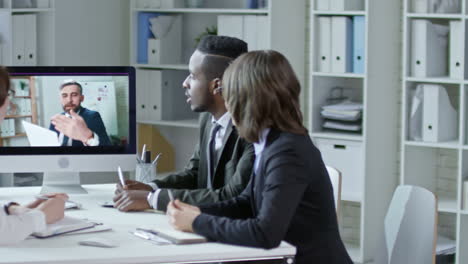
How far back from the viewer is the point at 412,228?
10.1 feet

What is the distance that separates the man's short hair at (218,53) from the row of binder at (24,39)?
190 cm

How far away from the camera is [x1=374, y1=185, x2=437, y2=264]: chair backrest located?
302cm

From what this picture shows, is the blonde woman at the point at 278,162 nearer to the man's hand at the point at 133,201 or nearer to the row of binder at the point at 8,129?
the man's hand at the point at 133,201

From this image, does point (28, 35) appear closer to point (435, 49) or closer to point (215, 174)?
point (215, 174)

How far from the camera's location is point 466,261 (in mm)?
4648

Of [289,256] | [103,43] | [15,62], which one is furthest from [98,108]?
[103,43]

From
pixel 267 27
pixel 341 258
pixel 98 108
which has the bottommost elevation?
pixel 341 258

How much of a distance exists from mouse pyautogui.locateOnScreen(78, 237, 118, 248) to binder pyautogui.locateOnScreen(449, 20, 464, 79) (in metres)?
2.52

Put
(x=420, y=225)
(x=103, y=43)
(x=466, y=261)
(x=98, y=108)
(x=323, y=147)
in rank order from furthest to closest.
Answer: (x=103, y=43), (x=323, y=147), (x=466, y=261), (x=98, y=108), (x=420, y=225)

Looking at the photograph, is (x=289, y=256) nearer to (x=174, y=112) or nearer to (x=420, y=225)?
(x=420, y=225)

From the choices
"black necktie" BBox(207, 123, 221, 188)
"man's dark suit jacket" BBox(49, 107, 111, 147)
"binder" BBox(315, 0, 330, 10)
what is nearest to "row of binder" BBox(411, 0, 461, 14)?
"binder" BBox(315, 0, 330, 10)

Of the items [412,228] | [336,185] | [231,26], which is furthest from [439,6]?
[412,228]

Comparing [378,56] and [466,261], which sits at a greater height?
[378,56]

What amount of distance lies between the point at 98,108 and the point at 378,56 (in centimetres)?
196
